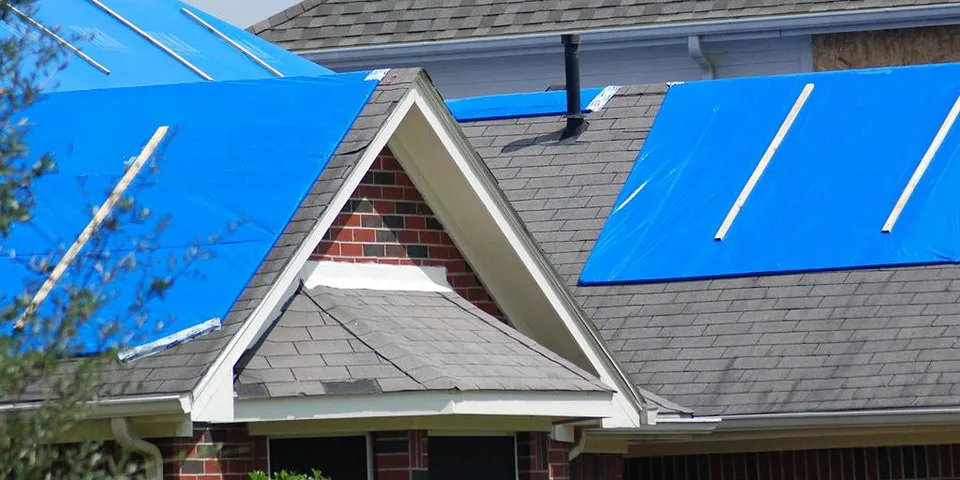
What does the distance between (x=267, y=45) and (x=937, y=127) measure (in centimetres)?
661

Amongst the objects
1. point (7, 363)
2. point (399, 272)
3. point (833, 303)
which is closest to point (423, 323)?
point (399, 272)

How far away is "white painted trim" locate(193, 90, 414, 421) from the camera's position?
8750 millimetres

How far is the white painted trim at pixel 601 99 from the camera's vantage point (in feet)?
53.6

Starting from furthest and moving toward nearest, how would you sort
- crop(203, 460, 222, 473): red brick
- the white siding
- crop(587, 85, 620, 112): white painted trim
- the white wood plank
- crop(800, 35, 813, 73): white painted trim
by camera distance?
1. the white siding
2. crop(800, 35, 813, 73): white painted trim
3. crop(587, 85, 620, 112): white painted trim
4. crop(203, 460, 222, 473): red brick
5. the white wood plank

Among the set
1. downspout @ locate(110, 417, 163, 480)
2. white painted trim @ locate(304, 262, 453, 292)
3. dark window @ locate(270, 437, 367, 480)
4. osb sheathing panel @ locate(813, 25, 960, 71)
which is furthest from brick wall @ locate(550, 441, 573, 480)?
osb sheathing panel @ locate(813, 25, 960, 71)

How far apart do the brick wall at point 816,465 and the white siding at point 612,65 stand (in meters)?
10.9

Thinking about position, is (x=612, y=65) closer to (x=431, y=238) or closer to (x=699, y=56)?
(x=699, y=56)

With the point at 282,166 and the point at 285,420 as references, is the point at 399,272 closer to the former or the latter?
the point at 282,166

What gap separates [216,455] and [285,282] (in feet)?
2.96

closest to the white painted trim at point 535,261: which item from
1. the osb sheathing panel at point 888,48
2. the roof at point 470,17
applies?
the roof at point 470,17

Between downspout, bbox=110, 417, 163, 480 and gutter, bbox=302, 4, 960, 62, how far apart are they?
48.6ft

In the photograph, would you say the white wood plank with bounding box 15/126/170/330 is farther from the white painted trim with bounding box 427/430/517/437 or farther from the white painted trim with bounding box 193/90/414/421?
the white painted trim with bounding box 427/430/517/437

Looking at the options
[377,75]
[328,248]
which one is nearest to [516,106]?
[377,75]

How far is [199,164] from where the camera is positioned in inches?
430
